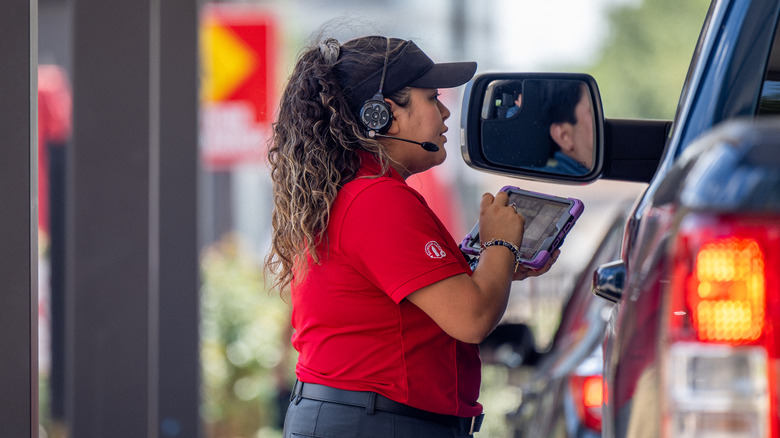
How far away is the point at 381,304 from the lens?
89.3 inches

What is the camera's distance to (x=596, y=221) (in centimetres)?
2588

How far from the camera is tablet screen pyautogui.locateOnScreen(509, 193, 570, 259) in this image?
247 cm

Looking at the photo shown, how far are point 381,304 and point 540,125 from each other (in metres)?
0.57

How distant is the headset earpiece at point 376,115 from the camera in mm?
2381

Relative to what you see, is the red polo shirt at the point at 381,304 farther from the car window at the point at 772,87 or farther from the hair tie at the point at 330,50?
the car window at the point at 772,87

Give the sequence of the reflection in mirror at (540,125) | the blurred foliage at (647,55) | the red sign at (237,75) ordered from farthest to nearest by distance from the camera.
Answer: the blurred foliage at (647,55), the red sign at (237,75), the reflection in mirror at (540,125)

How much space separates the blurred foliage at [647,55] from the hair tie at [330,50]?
77.1ft

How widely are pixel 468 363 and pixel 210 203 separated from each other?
948cm

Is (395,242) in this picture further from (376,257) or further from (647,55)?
(647,55)

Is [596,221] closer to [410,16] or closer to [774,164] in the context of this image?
[410,16]

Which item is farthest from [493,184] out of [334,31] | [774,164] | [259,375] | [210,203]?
[774,164]

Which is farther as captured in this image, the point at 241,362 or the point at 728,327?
the point at 241,362

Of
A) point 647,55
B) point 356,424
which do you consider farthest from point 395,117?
point 647,55

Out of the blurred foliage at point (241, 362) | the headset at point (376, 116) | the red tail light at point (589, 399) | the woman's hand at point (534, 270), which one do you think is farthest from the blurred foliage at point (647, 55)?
the headset at point (376, 116)
